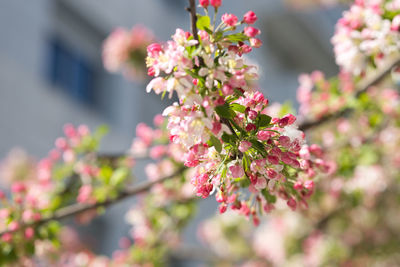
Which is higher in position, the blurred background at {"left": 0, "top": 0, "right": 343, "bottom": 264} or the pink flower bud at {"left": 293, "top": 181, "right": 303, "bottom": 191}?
the blurred background at {"left": 0, "top": 0, "right": 343, "bottom": 264}

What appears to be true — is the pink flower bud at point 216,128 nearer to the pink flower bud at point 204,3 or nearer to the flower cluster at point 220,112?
the flower cluster at point 220,112

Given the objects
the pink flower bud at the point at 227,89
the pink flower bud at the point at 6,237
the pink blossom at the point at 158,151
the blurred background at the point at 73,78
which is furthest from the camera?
the blurred background at the point at 73,78

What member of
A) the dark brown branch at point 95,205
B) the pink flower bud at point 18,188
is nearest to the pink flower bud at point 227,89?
the dark brown branch at point 95,205

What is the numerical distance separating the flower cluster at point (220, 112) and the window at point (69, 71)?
15.9ft

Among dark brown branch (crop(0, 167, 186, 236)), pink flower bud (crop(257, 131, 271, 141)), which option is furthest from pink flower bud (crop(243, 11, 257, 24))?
dark brown branch (crop(0, 167, 186, 236))

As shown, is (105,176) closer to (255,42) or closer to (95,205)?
(95,205)

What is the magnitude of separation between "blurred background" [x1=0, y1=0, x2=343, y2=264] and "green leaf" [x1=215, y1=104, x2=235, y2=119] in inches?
158

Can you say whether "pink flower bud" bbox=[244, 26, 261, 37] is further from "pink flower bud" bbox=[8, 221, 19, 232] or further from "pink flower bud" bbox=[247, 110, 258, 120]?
"pink flower bud" bbox=[8, 221, 19, 232]

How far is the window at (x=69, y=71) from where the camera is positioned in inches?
222

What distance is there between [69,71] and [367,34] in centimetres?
468

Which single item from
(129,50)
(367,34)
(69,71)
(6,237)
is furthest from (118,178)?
(69,71)

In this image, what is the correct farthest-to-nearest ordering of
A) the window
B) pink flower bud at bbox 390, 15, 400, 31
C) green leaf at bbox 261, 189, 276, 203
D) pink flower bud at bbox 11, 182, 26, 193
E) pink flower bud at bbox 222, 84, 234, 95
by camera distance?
the window < pink flower bud at bbox 11, 182, 26, 193 < pink flower bud at bbox 390, 15, 400, 31 < green leaf at bbox 261, 189, 276, 203 < pink flower bud at bbox 222, 84, 234, 95

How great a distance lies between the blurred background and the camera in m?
4.91

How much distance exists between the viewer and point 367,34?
5.21 ft
